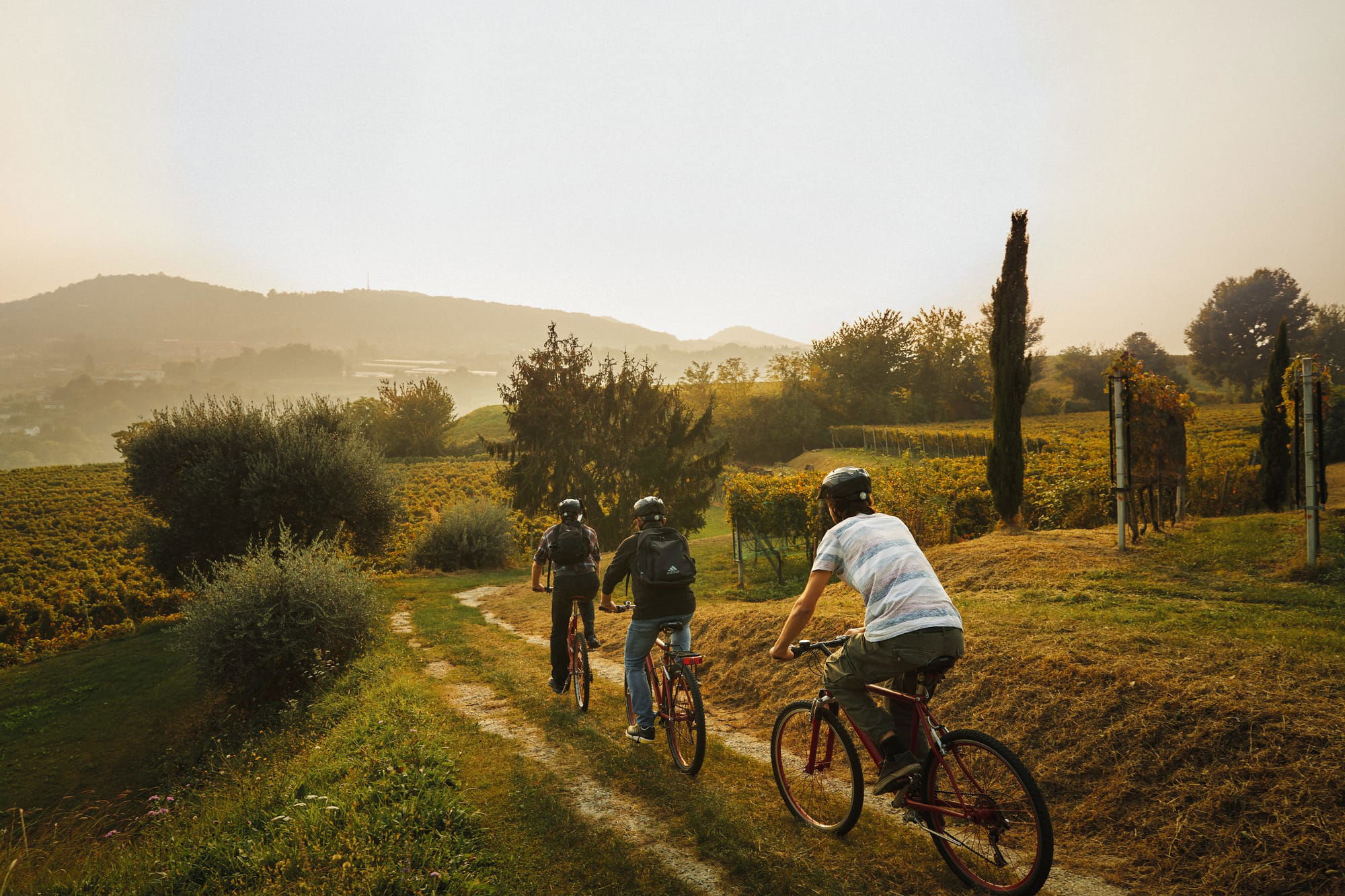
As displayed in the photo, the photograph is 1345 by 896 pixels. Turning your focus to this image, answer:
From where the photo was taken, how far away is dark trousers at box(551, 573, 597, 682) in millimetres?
8086

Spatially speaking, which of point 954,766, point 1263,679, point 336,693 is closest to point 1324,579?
point 1263,679

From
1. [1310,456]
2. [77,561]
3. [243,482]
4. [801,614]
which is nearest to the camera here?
[801,614]

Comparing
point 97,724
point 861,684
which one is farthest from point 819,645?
point 97,724

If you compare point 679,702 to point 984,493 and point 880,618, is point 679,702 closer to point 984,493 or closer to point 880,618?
point 880,618

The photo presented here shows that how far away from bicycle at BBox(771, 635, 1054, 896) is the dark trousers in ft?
12.3

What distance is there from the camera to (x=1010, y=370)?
17500 millimetres

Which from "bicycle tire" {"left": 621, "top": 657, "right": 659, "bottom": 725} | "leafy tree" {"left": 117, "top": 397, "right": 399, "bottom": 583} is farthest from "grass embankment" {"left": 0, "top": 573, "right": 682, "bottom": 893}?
"leafy tree" {"left": 117, "top": 397, "right": 399, "bottom": 583}

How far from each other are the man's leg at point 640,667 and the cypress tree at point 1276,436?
2060 cm

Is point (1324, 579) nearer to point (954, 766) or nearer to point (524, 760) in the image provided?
point (954, 766)

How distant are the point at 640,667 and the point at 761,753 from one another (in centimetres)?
151

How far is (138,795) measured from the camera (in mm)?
10938

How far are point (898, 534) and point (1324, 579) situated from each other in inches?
377

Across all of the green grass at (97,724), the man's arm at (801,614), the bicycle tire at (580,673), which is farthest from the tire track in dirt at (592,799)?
the green grass at (97,724)

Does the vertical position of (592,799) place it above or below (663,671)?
below
